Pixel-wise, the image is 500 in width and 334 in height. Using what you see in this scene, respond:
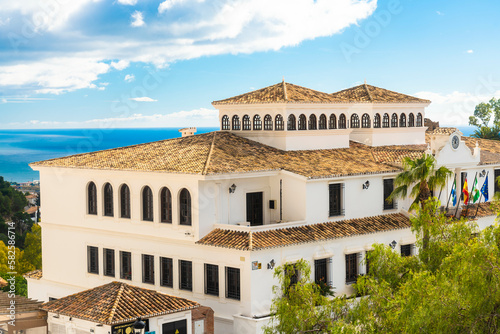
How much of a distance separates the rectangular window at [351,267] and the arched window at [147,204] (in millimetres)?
9487

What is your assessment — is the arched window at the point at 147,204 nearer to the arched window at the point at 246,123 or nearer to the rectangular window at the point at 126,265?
the rectangular window at the point at 126,265

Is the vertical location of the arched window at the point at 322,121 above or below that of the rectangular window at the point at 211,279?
above

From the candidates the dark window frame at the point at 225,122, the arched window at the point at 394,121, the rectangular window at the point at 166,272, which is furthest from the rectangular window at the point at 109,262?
the arched window at the point at 394,121

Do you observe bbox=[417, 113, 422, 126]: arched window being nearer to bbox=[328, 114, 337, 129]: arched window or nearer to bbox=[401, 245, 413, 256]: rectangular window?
bbox=[328, 114, 337, 129]: arched window

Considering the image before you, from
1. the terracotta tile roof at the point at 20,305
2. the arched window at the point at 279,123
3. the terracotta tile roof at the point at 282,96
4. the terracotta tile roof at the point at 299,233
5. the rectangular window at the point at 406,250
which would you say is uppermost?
the terracotta tile roof at the point at 282,96

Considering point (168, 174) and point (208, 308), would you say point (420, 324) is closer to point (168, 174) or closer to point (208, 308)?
point (208, 308)

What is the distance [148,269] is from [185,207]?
13.6 feet

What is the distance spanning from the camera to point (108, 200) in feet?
112

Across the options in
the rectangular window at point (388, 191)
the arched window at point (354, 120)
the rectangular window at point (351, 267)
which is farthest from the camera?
the arched window at point (354, 120)

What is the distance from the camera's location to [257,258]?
28625mm

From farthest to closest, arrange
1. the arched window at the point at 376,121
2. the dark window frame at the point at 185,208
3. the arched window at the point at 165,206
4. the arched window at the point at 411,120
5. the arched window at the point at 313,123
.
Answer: the arched window at the point at 411,120
the arched window at the point at 376,121
the arched window at the point at 313,123
the arched window at the point at 165,206
the dark window frame at the point at 185,208

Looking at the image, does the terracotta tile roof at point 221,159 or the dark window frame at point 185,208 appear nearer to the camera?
the dark window frame at point 185,208

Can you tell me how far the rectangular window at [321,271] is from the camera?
102 ft

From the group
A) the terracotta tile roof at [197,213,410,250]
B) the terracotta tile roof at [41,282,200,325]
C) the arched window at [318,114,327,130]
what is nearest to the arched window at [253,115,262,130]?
the arched window at [318,114,327,130]
